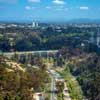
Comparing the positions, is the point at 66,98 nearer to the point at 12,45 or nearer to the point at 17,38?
the point at 12,45

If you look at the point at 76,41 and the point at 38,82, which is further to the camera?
the point at 76,41

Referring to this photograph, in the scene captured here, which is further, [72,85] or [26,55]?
[26,55]

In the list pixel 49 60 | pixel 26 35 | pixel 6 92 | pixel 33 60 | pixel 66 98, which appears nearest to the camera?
pixel 6 92

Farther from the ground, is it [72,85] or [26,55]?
[26,55]

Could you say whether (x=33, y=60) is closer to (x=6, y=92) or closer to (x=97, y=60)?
(x=97, y=60)

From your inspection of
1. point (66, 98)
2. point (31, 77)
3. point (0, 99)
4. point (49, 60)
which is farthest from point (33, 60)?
point (0, 99)

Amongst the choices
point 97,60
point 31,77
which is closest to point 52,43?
point 97,60

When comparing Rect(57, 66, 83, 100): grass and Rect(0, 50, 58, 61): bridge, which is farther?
Rect(0, 50, 58, 61): bridge

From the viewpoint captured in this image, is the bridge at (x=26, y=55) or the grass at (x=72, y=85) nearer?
the grass at (x=72, y=85)

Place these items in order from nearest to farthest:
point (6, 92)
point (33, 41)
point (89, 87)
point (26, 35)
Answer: point (6, 92) → point (89, 87) → point (33, 41) → point (26, 35)
